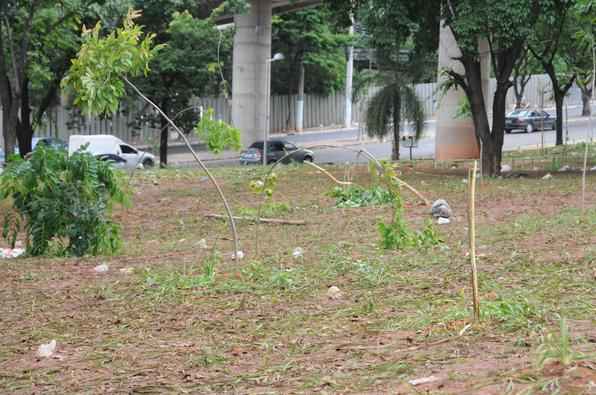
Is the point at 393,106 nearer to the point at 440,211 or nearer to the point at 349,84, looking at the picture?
the point at 440,211

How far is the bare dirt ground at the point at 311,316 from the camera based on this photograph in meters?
4.91

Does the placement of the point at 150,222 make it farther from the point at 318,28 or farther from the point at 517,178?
the point at 318,28

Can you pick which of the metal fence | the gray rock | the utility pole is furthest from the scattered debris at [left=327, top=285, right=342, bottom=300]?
the utility pole

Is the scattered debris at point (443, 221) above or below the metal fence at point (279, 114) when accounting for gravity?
below

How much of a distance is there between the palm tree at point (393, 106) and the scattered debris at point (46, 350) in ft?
98.0

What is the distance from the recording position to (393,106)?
35.6 m

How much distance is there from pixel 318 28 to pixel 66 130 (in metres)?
15.4

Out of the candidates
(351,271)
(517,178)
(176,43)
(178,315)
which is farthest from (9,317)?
(176,43)

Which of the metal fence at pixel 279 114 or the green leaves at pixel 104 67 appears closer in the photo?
the green leaves at pixel 104 67

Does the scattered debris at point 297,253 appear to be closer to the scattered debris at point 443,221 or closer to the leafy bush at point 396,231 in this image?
the leafy bush at point 396,231

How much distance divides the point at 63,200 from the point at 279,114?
5051cm

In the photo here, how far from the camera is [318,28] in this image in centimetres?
5634

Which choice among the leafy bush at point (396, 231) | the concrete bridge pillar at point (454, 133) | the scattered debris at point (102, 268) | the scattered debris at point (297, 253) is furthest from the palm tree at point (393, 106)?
the scattered debris at point (102, 268)

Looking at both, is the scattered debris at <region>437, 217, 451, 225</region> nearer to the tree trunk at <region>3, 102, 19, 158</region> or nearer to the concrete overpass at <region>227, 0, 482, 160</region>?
the tree trunk at <region>3, 102, 19, 158</region>
